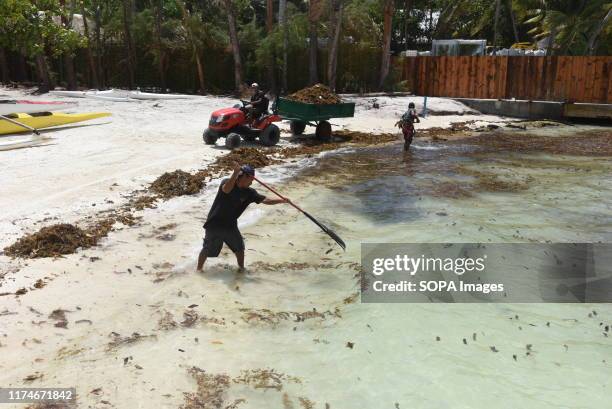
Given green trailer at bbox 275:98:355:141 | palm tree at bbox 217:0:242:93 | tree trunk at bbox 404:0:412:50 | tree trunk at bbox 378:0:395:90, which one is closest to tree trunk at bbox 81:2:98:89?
palm tree at bbox 217:0:242:93

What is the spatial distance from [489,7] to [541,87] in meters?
11.1

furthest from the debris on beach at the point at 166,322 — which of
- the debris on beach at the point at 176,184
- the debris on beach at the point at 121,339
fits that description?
the debris on beach at the point at 176,184

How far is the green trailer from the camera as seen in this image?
16.7 m

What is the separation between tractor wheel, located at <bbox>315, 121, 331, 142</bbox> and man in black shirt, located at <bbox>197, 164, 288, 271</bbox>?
436 inches

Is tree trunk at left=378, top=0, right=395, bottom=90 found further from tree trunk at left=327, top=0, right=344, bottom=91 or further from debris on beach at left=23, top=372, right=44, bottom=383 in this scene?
debris on beach at left=23, top=372, right=44, bottom=383

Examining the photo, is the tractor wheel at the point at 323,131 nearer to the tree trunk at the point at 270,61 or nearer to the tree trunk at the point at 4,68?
the tree trunk at the point at 270,61

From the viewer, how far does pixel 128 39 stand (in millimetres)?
31234

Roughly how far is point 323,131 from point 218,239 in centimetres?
1131

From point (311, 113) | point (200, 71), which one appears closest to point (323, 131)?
point (311, 113)

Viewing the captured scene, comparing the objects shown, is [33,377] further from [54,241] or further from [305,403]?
[54,241]

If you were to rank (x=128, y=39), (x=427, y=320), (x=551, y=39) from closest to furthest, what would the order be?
(x=427, y=320) < (x=551, y=39) < (x=128, y=39)

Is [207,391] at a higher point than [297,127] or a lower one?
lower

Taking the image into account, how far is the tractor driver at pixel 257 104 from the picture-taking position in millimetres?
15203

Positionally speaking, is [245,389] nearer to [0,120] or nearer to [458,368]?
[458,368]
